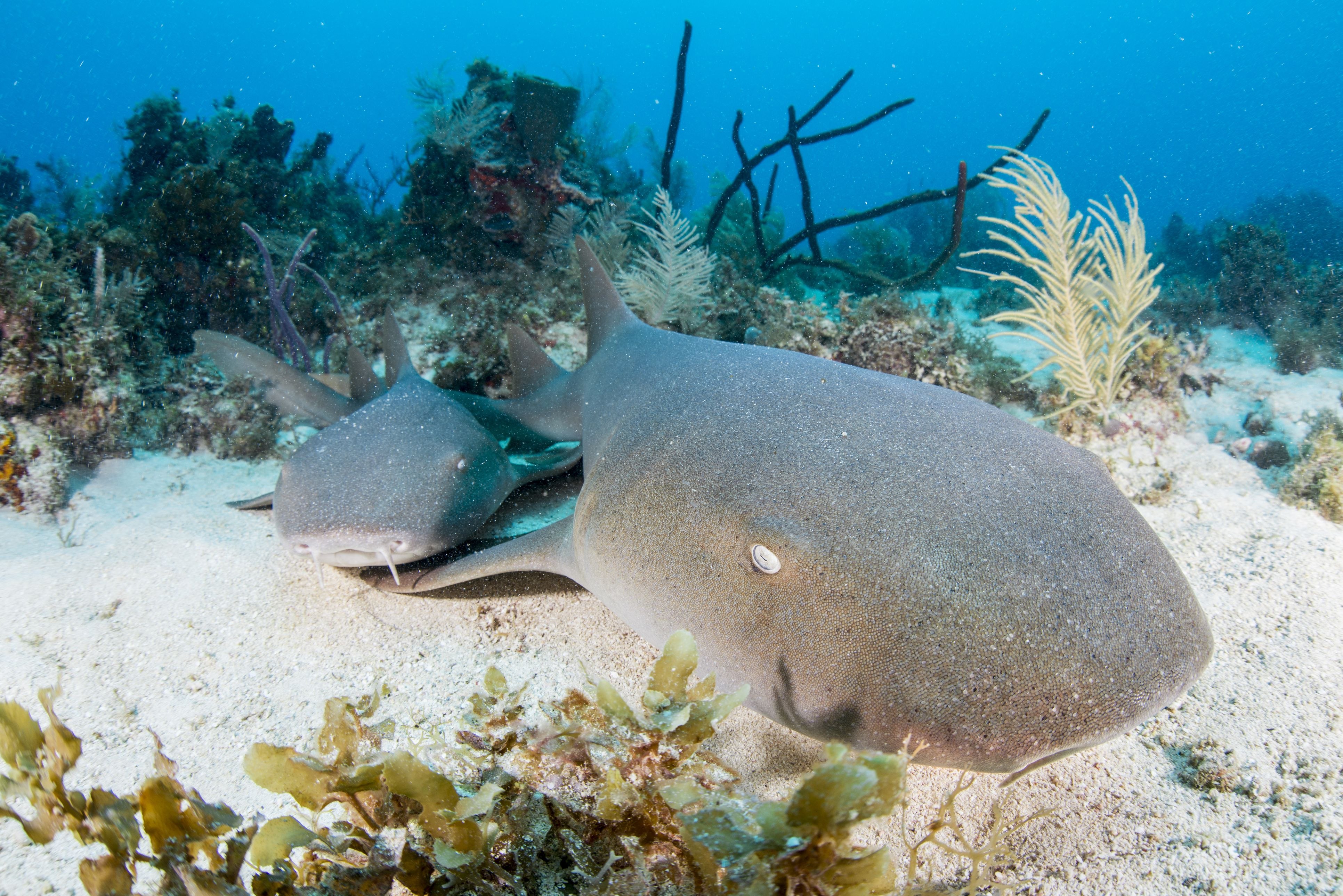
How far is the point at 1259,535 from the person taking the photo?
3.19 meters

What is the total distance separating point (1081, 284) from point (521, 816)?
490 cm

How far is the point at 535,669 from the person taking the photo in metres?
2.55

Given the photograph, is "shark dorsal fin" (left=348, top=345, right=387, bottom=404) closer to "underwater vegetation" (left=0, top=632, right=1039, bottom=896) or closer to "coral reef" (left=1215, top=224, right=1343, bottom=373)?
"underwater vegetation" (left=0, top=632, right=1039, bottom=896)

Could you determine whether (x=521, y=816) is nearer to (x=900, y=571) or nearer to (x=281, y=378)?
(x=900, y=571)

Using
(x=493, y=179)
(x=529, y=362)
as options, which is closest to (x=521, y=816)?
(x=529, y=362)

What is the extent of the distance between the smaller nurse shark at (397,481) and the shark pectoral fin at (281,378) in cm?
71

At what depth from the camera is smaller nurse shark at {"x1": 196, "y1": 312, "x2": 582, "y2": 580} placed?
9.21 ft

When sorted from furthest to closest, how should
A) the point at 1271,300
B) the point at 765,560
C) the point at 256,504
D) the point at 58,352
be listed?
the point at 1271,300 < the point at 58,352 < the point at 256,504 < the point at 765,560

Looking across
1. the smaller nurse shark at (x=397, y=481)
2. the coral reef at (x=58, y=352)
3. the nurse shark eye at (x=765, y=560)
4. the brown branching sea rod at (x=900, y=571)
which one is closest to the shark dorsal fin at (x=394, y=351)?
the smaller nurse shark at (x=397, y=481)

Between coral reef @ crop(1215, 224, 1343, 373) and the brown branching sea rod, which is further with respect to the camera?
coral reef @ crop(1215, 224, 1343, 373)

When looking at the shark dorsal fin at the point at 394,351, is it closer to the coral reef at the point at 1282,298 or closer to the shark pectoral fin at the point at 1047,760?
the shark pectoral fin at the point at 1047,760

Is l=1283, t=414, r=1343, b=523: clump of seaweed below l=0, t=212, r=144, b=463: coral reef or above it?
below

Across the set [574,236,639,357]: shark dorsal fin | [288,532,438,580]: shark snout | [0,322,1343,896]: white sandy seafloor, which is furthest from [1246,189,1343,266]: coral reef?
[288,532,438,580]: shark snout

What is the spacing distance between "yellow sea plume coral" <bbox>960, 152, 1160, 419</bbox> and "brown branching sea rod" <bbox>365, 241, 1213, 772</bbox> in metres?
2.59
